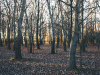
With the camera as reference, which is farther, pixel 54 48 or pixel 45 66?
pixel 54 48

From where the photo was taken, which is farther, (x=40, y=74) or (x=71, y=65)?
(x=71, y=65)

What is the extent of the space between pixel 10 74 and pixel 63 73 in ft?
10.1

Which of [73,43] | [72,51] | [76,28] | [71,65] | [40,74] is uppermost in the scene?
[76,28]

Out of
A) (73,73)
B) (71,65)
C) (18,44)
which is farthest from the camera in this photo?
(18,44)

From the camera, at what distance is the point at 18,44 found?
9938mm

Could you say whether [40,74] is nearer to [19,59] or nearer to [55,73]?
[55,73]

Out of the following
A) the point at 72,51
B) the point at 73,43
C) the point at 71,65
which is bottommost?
the point at 71,65

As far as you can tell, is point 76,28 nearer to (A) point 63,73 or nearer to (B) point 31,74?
(A) point 63,73

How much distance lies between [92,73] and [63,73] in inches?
66.7

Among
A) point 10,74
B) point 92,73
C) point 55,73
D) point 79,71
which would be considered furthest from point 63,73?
point 10,74

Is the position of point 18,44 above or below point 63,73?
above

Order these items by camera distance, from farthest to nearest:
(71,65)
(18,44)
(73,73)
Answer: (18,44) → (71,65) → (73,73)

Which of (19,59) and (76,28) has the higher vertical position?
(76,28)

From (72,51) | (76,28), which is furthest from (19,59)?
(76,28)
